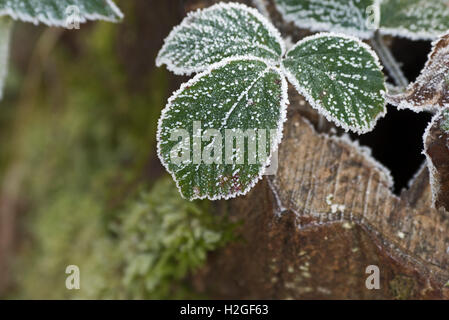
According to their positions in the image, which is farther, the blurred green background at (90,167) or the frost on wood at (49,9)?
the blurred green background at (90,167)

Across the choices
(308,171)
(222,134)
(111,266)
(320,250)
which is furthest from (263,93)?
(111,266)

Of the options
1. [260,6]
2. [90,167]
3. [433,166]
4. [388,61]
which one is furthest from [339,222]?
→ [90,167]

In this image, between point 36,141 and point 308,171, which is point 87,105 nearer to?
point 36,141

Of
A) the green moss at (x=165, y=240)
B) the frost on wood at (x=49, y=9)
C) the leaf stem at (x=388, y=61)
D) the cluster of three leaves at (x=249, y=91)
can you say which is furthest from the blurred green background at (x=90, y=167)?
the leaf stem at (x=388, y=61)

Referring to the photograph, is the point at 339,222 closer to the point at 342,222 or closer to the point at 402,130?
the point at 342,222

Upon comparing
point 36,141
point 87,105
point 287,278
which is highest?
point 87,105

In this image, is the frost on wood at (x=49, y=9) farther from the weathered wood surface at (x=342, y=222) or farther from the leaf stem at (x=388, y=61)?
the leaf stem at (x=388, y=61)
